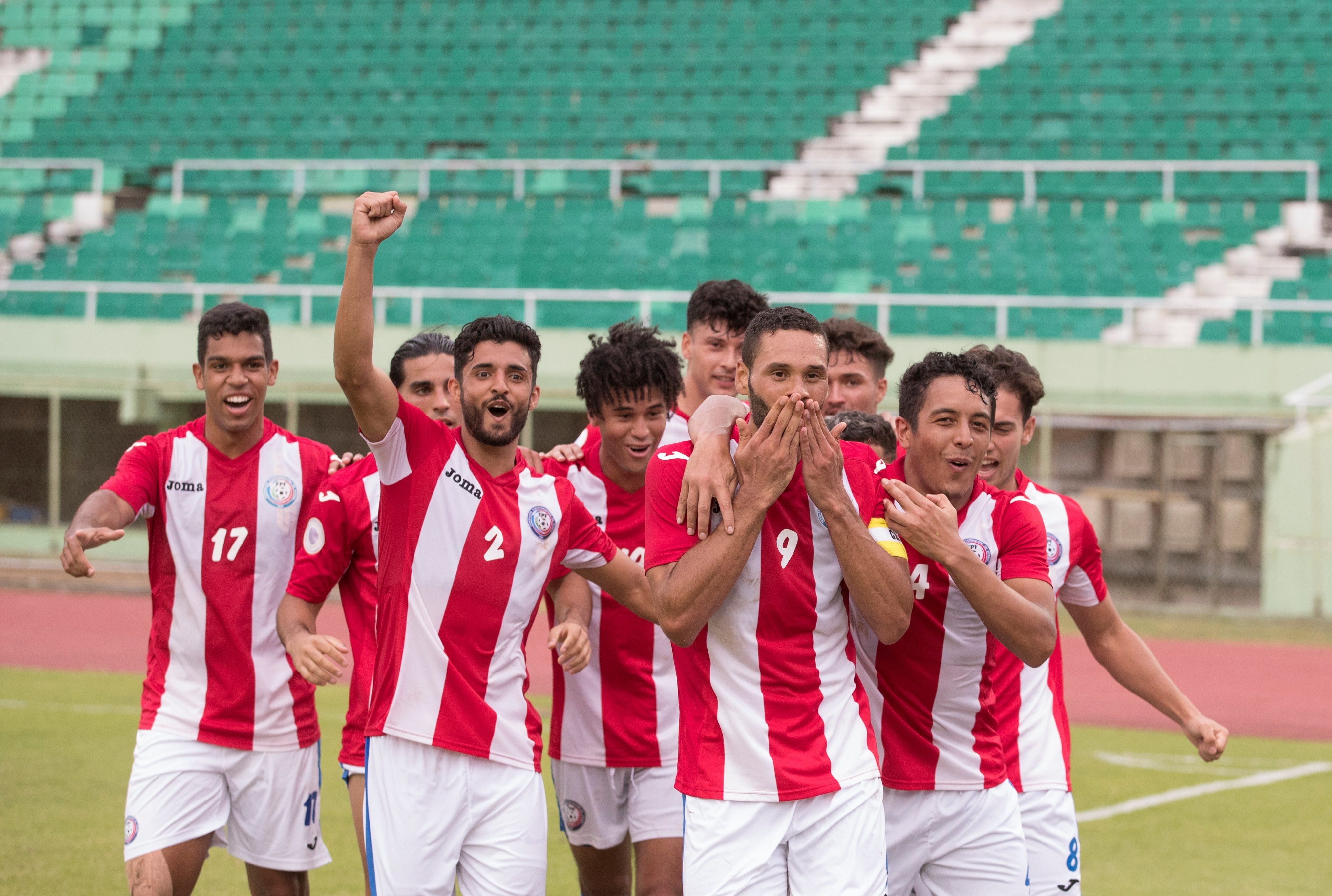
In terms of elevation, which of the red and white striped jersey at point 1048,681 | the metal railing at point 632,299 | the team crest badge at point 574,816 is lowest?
the team crest badge at point 574,816

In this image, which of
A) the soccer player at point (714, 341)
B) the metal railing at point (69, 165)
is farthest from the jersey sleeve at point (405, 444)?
the metal railing at point (69, 165)

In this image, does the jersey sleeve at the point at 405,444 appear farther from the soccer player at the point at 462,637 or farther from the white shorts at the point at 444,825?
the white shorts at the point at 444,825

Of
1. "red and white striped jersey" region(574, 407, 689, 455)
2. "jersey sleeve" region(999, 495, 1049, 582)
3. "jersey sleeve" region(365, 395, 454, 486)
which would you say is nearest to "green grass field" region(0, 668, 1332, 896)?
"red and white striped jersey" region(574, 407, 689, 455)

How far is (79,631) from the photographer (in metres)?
14.5

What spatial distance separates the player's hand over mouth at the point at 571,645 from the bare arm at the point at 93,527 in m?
1.36

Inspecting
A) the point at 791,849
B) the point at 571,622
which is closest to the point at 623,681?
the point at 571,622

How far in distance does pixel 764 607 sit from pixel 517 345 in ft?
3.72

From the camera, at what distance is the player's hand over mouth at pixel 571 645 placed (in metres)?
4.02

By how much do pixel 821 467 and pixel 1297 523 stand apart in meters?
14.4

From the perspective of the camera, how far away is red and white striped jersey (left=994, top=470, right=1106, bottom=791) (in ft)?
14.4

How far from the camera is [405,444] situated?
3975mm

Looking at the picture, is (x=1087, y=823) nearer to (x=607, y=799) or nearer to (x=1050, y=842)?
(x=1050, y=842)

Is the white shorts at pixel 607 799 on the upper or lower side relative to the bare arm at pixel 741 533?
lower

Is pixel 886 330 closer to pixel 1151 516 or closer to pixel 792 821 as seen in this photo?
pixel 1151 516
